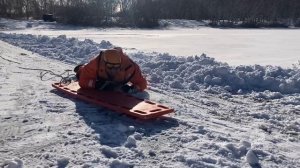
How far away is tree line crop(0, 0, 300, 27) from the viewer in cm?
3120

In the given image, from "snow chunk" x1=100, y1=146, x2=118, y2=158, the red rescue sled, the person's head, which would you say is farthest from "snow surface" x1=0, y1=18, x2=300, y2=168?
the person's head

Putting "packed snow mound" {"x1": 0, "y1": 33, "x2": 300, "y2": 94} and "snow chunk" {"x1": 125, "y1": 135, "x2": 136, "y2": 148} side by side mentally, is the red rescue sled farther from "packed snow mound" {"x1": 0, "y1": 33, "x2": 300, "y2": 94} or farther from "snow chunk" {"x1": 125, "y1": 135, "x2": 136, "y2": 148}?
"packed snow mound" {"x1": 0, "y1": 33, "x2": 300, "y2": 94}

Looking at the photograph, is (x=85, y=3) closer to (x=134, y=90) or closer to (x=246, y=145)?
(x=134, y=90)

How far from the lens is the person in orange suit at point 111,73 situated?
6.68 meters

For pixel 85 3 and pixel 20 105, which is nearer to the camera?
pixel 20 105

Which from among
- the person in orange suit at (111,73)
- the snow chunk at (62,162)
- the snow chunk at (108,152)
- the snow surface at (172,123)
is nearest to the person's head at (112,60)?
the person in orange suit at (111,73)

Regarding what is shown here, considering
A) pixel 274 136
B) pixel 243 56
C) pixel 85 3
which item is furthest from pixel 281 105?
pixel 85 3

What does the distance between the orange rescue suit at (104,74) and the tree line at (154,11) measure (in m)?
23.4

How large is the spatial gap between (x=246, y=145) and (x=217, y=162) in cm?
Answer: 59

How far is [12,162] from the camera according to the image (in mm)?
4164

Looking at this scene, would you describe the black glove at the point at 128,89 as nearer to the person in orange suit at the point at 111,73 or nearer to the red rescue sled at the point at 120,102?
the person in orange suit at the point at 111,73

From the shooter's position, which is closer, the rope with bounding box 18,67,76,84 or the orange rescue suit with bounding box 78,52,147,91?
the orange rescue suit with bounding box 78,52,147,91

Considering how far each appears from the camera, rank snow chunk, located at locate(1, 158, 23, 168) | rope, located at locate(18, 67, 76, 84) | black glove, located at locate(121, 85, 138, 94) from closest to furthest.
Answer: snow chunk, located at locate(1, 158, 23, 168)
black glove, located at locate(121, 85, 138, 94)
rope, located at locate(18, 67, 76, 84)

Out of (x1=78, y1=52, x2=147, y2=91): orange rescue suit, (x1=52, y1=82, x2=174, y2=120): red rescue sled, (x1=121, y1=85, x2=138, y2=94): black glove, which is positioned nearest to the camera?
(x1=52, y1=82, x2=174, y2=120): red rescue sled
